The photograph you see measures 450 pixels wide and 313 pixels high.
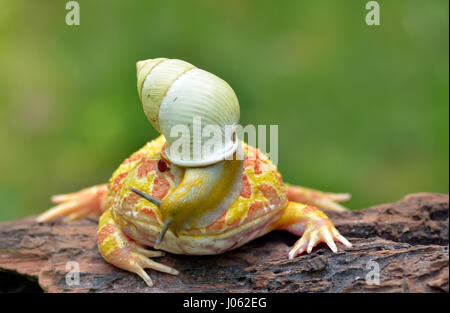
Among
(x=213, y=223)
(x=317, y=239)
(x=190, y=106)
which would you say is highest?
(x=190, y=106)

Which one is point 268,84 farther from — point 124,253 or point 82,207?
point 124,253

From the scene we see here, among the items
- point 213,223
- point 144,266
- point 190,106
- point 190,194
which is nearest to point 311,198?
point 213,223

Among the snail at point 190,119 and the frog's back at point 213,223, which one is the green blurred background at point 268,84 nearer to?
the frog's back at point 213,223

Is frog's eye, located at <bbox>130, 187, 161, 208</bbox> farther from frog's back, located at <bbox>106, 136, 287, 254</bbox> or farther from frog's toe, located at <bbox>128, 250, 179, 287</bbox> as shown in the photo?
frog's toe, located at <bbox>128, 250, 179, 287</bbox>


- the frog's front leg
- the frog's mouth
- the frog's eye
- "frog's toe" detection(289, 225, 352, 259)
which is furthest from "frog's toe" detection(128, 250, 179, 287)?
"frog's toe" detection(289, 225, 352, 259)

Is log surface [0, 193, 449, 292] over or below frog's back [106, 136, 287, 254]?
below

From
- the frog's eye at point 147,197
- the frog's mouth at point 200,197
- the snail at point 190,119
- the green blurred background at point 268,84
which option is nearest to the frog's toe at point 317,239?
the frog's mouth at point 200,197
